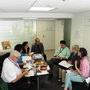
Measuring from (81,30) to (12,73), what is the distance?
320 centimetres

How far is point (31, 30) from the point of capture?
7.14 m

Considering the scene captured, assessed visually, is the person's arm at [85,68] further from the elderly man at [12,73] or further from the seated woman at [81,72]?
the elderly man at [12,73]

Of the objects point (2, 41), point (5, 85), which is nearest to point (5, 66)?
point (5, 85)

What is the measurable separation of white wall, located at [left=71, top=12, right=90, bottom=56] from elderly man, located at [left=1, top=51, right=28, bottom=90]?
8.82 ft

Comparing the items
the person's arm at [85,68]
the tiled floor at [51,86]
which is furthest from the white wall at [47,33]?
the person's arm at [85,68]

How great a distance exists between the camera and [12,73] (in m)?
3.51

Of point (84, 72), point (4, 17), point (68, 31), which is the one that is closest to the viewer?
point (84, 72)

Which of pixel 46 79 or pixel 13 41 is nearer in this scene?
pixel 46 79

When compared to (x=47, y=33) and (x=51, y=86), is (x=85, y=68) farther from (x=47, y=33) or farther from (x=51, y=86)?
(x=47, y=33)

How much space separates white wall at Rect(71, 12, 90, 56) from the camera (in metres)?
5.49

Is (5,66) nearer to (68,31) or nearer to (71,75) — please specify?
(71,75)

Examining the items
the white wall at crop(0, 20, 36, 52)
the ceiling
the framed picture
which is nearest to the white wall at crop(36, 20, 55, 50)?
the white wall at crop(0, 20, 36, 52)

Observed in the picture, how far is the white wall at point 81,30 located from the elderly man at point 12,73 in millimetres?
2689

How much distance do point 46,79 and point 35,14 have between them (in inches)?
87.1
